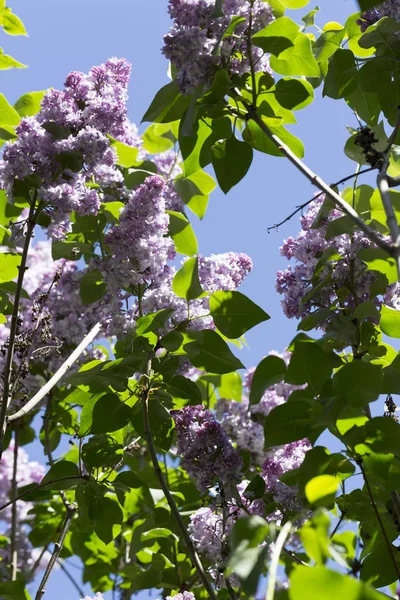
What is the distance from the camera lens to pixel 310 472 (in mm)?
1396

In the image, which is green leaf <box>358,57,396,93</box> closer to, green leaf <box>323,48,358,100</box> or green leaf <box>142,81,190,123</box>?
green leaf <box>323,48,358,100</box>

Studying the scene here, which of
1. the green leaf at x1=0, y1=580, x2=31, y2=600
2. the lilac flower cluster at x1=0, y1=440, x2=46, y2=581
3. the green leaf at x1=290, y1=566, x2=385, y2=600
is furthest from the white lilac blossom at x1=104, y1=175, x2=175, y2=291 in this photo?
the lilac flower cluster at x1=0, y1=440, x2=46, y2=581

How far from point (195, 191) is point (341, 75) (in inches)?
36.5

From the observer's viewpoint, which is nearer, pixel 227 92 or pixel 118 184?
pixel 227 92

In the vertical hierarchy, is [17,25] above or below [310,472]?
above

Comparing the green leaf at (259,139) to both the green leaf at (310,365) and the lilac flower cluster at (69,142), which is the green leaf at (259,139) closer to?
the lilac flower cluster at (69,142)

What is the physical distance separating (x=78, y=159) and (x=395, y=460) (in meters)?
1.22

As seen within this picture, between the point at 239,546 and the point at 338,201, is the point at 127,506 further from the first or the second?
the point at 239,546

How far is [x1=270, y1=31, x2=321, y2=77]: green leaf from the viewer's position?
1.70m

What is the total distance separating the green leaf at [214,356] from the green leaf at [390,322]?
1.21 ft

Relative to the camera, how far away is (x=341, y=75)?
1.84 meters

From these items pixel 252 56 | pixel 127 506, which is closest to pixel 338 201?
pixel 252 56

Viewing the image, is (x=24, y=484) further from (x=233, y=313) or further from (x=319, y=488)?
(x=319, y=488)

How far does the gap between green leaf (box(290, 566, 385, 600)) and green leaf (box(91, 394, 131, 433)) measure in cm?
127
